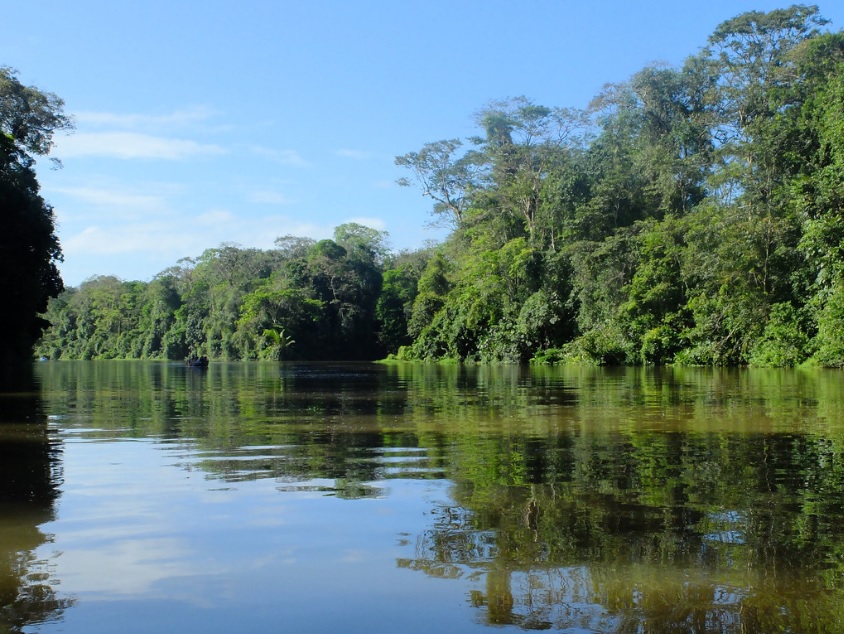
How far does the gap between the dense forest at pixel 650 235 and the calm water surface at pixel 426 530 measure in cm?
2323

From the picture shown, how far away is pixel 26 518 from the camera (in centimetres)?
489

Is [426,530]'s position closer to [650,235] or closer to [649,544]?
[649,544]

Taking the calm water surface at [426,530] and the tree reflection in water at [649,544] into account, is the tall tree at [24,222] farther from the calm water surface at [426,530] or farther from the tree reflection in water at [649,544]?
the tree reflection in water at [649,544]

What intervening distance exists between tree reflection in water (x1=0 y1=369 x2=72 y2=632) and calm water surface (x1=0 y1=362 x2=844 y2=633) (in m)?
0.02

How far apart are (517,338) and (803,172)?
63.2 ft

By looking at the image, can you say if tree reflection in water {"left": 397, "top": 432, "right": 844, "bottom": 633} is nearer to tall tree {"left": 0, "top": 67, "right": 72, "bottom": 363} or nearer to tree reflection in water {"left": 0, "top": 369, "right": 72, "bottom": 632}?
tree reflection in water {"left": 0, "top": 369, "right": 72, "bottom": 632}

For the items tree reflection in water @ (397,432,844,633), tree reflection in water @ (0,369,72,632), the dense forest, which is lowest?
tree reflection in water @ (397,432,844,633)

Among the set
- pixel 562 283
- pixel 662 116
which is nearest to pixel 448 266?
pixel 562 283

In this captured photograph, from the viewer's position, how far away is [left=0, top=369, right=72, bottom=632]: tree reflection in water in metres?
3.29

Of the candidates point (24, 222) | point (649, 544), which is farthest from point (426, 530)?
point (24, 222)

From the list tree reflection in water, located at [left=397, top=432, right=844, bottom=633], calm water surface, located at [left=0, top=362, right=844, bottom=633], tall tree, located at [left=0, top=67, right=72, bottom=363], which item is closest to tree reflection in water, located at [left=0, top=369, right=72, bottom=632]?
calm water surface, located at [left=0, top=362, right=844, bottom=633]

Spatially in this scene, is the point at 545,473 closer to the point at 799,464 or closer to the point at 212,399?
the point at 799,464

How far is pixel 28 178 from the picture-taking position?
35.8m

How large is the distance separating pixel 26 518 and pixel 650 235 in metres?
36.9
